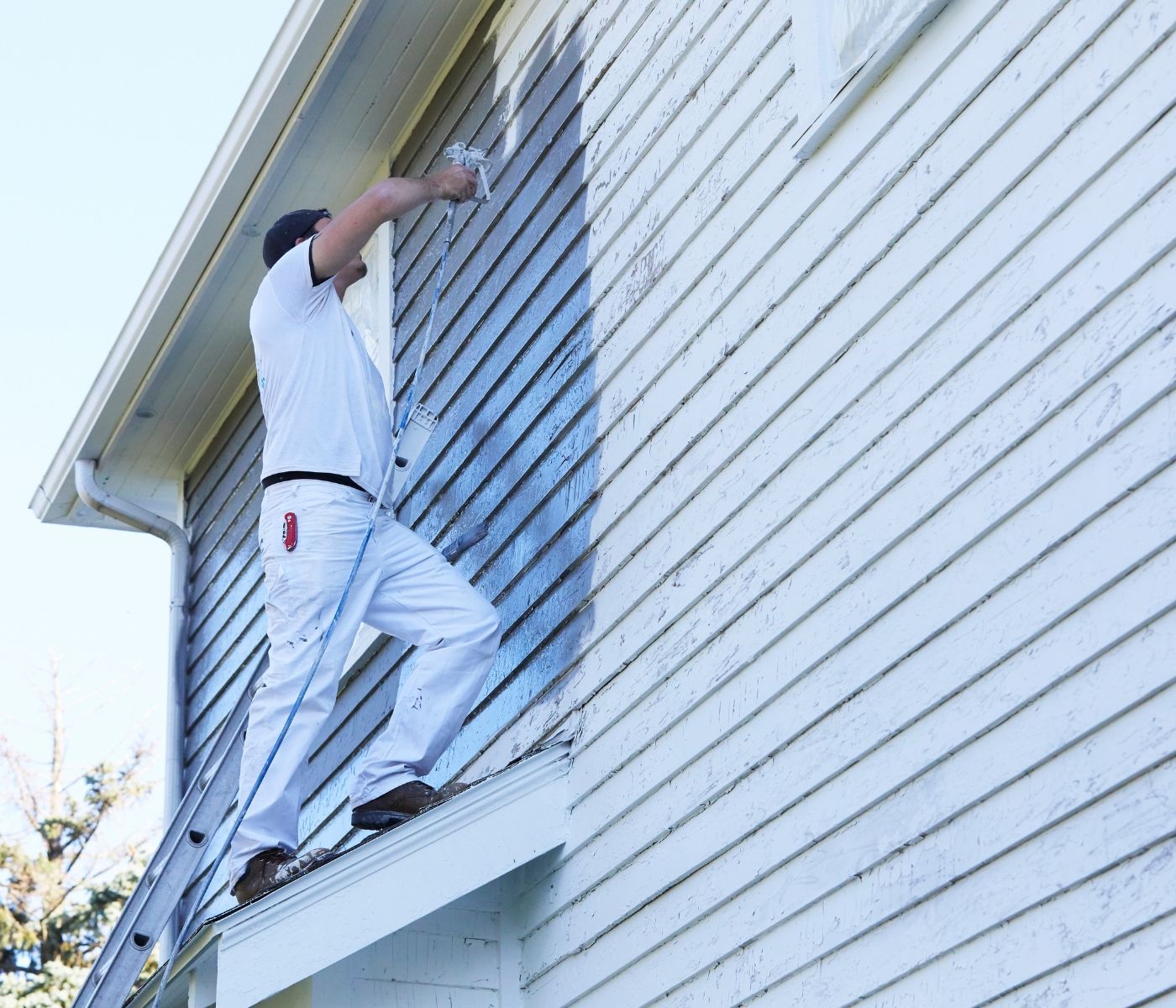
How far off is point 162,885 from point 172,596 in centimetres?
444

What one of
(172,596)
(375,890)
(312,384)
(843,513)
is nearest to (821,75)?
(843,513)

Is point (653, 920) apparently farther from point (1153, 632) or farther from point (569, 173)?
point (569, 173)

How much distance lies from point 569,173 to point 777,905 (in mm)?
2842

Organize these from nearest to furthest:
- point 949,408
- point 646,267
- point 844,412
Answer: point 949,408 < point 844,412 < point 646,267

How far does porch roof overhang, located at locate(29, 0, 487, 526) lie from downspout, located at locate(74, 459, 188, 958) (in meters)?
0.12

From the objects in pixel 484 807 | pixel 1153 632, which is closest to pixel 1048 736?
pixel 1153 632

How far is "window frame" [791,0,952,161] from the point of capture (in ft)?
13.6

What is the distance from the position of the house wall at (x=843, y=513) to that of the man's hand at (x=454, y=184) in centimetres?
45

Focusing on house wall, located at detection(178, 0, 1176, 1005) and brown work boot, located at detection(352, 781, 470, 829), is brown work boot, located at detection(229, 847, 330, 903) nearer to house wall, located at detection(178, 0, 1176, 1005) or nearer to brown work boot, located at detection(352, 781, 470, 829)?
brown work boot, located at detection(352, 781, 470, 829)

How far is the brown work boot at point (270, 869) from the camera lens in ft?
15.2

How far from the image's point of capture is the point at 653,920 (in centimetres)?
441

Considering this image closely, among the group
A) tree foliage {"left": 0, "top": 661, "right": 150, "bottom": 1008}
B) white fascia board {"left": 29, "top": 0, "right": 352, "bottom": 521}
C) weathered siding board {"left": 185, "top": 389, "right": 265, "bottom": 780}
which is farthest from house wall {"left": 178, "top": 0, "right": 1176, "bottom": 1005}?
tree foliage {"left": 0, "top": 661, "right": 150, "bottom": 1008}

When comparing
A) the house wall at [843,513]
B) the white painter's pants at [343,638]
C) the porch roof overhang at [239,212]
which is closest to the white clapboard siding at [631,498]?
the house wall at [843,513]

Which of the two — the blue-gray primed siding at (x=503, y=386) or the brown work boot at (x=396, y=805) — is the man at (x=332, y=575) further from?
the blue-gray primed siding at (x=503, y=386)
